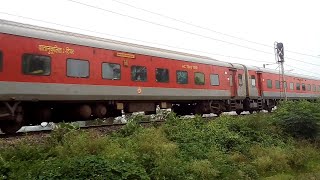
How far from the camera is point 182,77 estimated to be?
18.0m

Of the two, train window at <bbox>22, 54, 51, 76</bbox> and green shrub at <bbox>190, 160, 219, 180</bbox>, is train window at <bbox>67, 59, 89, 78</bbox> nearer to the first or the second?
train window at <bbox>22, 54, 51, 76</bbox>

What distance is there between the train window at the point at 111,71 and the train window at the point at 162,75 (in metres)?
2.39

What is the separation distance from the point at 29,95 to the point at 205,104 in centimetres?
1102

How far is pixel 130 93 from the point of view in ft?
48.6

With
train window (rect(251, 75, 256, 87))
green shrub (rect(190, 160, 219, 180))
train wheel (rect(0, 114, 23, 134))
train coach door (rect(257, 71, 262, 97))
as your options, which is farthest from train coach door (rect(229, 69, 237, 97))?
train wheel (rect(0, 114, 23, 134))

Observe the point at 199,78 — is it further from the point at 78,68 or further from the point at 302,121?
the point at 78,68

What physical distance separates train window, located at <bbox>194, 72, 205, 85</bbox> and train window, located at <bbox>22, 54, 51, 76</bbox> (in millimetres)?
8808

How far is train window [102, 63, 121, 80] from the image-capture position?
545 inches

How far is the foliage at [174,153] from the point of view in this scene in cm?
809

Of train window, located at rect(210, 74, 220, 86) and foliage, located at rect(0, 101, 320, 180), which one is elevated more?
train window, located at rect(210, 74, 220, 86)

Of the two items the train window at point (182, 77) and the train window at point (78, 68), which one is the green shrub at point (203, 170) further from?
the train window at point (182, 77)

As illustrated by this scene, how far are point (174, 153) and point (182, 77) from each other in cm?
784

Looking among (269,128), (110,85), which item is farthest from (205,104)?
(110,85)

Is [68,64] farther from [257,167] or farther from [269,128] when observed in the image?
A: [269,128]
